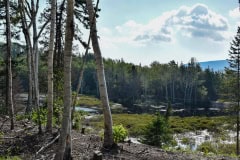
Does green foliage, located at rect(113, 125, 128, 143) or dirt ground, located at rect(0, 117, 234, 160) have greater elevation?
green foliage, located at rect(113, 125, 128, 143)

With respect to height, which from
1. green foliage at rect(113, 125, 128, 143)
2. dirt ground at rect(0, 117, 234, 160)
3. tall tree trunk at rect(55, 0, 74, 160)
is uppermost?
tall tree trunk at rect(55, 0, 74, 160)

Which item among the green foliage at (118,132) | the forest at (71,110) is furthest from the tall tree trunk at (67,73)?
the green foliage at (118,132)

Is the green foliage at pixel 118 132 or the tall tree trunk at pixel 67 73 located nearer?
the tall tree trunk at pixel 67 73

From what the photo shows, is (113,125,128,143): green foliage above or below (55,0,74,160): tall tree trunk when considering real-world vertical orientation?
below

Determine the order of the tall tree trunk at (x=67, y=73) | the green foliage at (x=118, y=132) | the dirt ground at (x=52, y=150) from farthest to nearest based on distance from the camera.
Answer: the green foliage at (x=118, y=132)
the dirt ground at (x=52, y=150)
the tall tree trunk at (x=67, y=73)

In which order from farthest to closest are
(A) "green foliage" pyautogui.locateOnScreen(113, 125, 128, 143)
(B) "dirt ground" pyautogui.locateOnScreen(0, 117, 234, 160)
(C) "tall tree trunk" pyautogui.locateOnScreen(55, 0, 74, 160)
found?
(A) "green foliage" pyautogui.locateOnScreen(113, 125, 128, 143), (B) "dirt ground" pyautogui.locateOnScreen(0, 117, 234, 160), (C) "tall tree trunk" pyautogui.locateOnScreen(55, 0, 74, 160)

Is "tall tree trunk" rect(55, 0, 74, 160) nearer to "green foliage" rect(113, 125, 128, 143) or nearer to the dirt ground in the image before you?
the dirt ground

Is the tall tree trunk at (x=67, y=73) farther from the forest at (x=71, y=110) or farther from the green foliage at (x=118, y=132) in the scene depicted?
the green foliage at (x=118, y=132)

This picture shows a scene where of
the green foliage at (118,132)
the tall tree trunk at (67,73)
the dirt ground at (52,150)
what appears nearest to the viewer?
the tall tree trunk at (67,73)

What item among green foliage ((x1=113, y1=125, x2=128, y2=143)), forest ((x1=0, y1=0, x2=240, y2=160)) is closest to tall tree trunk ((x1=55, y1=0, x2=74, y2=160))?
forest ((x1=0, y1=0, x2=240, y2=160))

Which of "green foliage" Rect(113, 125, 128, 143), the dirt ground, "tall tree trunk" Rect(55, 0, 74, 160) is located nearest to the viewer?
"tall tree trunk" Rect(55, 0, 74, 160)

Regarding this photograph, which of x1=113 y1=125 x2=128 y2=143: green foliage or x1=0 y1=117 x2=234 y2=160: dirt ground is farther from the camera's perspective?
x1=113 y1=125 x2=128 y2=143: green foliage

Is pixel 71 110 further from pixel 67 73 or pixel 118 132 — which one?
pixel 67 73

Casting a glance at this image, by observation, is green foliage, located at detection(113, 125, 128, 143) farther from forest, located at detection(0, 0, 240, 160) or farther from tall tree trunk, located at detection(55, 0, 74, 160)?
tall tree trunk, located at detection(55, 0, 74, 160)
